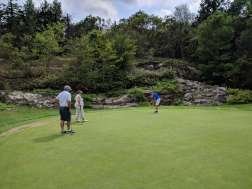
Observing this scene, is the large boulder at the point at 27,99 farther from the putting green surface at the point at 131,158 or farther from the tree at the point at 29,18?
the tree at the point at 29,18

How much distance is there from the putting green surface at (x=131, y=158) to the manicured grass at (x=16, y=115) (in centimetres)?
468

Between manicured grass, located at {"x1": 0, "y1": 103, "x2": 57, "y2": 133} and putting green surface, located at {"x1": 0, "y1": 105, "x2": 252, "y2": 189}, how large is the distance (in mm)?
4676

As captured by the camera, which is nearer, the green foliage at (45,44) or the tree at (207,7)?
the green foliage at (45,44)

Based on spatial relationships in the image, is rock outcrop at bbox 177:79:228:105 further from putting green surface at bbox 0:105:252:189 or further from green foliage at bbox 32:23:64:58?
putting green surface at bbox 0:105:252:189

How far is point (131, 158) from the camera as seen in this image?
11750mm

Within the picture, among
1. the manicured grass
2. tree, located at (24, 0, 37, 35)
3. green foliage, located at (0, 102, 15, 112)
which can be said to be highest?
tree, located at (24, 0, 37, 35)

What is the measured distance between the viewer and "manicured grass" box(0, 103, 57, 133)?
22.9 meters

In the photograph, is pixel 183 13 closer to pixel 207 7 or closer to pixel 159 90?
pixel 207 7

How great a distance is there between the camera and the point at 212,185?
8.89 metres

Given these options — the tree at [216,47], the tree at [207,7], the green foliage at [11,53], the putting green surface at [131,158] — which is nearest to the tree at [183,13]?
the tree at [207,7]

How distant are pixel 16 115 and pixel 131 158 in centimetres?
1802

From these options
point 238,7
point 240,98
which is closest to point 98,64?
point 240,98

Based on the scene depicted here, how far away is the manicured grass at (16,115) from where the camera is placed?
22941 mm

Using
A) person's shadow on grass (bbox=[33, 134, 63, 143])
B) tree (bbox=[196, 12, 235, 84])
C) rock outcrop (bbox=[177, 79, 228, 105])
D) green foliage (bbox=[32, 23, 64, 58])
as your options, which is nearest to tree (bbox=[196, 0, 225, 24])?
tree (bbox=[196, 12, 235, 84])
